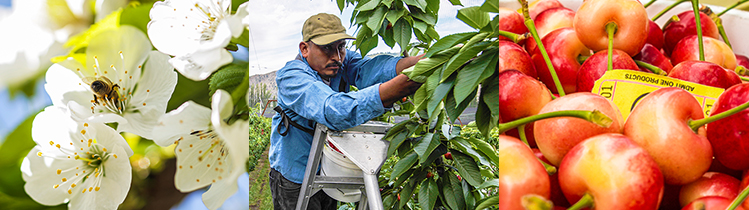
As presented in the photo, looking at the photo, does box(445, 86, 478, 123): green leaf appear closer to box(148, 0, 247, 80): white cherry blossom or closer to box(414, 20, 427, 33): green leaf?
box(414, 20, 427, 33): green leaf

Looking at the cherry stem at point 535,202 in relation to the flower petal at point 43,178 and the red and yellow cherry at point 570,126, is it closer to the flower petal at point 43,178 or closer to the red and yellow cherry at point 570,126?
the red and yellow cherry at point 570,126

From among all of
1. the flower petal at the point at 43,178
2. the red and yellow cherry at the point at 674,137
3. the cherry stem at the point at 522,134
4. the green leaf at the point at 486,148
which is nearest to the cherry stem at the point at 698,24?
the red and yellow cherry at the point at 674,137

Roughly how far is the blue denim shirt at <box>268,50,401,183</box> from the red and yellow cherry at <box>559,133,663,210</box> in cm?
35

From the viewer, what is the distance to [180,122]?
0.43 metres

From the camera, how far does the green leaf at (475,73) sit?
59 cm

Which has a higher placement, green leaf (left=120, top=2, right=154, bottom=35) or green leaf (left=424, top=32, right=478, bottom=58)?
green leaf (left=120, top=2, right=154, bottom=35)

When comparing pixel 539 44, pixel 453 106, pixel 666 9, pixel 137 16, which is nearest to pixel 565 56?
pixel 539 44

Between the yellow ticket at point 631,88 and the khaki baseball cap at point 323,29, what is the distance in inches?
15.5

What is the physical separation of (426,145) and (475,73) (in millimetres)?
195

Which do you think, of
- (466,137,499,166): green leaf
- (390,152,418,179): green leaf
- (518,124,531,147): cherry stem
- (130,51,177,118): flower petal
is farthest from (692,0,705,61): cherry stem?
(130,51,177,118): flower petal

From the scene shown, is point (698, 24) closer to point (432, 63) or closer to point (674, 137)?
point (674, 137)

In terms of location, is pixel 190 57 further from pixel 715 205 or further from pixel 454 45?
pixel 715 205

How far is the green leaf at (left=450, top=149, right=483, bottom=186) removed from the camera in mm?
749

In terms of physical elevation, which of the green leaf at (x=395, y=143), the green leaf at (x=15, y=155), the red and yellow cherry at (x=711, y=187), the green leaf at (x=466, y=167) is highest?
the red and yellow cherry at (x=711, y=187)
